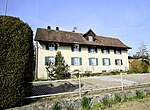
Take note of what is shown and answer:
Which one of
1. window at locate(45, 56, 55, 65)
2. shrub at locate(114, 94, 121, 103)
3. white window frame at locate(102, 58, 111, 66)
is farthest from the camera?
white window frame at locate(102, 58, 111, 66)

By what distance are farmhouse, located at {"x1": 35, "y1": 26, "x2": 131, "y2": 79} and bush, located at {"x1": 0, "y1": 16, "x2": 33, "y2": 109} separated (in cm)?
1641

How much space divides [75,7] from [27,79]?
793 centimetres

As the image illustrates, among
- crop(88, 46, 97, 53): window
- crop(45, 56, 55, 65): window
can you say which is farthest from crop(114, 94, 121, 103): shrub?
crop(88, 46, 97, 53): window

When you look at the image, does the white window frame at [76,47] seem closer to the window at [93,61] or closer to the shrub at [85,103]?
the window at [93,61]

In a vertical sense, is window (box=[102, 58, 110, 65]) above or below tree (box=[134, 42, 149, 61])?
below

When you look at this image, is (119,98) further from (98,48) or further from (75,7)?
(98,48)

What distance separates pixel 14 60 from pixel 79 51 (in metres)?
19.9

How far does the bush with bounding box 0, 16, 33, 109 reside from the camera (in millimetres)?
4445

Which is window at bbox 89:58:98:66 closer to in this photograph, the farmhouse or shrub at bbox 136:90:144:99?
the farmhouse

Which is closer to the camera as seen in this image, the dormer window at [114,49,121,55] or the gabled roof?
the gabled roof

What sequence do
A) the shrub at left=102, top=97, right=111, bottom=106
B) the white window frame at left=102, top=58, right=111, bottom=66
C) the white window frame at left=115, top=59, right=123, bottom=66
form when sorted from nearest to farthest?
the shrub at left=102, top=97, right=111, bottom=106 → the white window frame at left=102, top=58, right=111, bottom=66 → the white window frame at left=115, top=59, right=123, bottom=66

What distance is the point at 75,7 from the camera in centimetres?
1121

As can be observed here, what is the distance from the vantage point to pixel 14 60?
4.61m

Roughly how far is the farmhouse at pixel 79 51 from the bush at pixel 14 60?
53.8 feet
